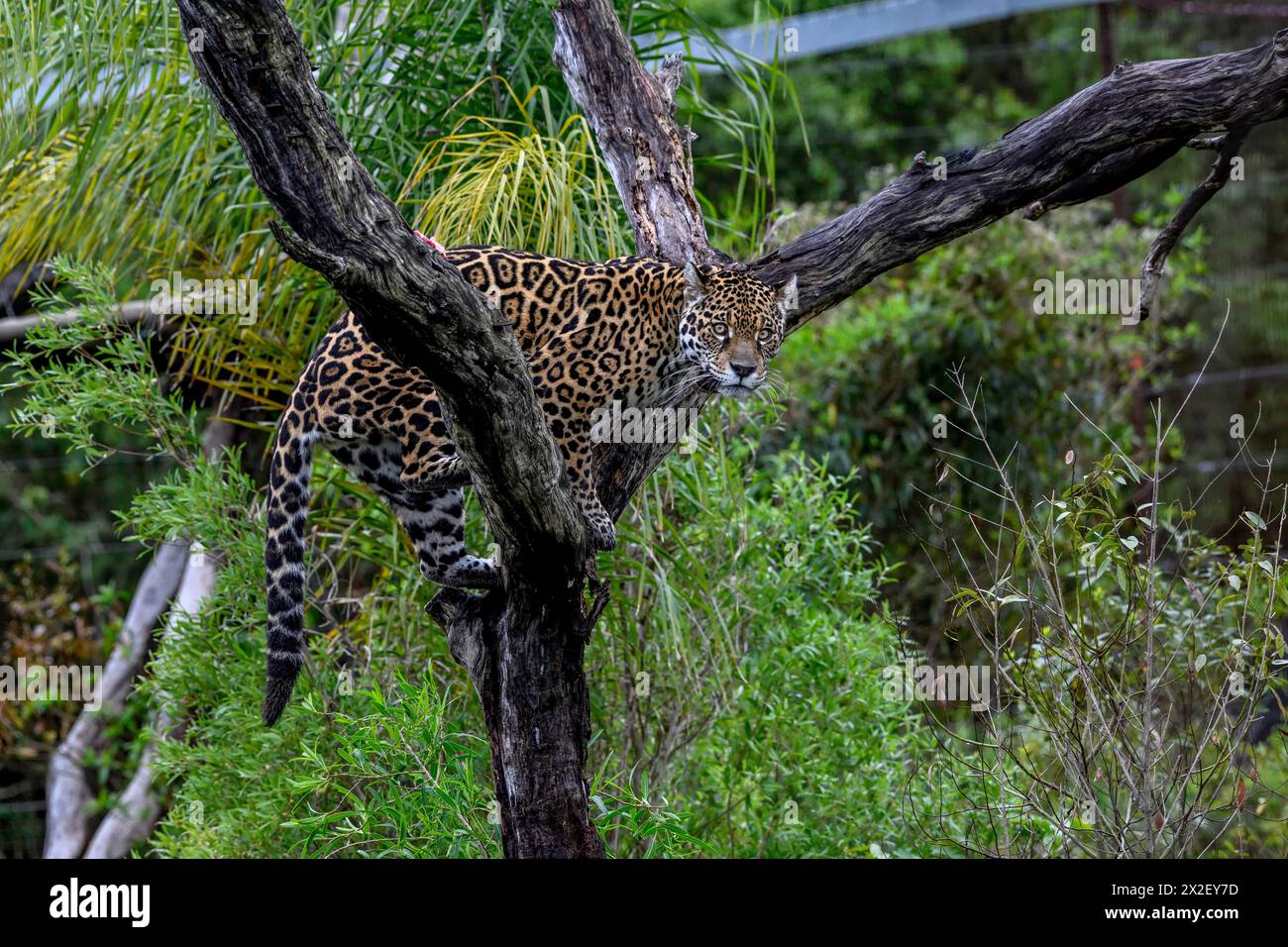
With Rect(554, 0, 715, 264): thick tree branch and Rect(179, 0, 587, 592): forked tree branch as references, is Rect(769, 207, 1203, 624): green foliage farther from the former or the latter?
Rect(179, 0, 587, 592): forked tree branch

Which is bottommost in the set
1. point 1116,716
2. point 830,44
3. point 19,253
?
point 1116,716

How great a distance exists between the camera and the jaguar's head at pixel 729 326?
12.1 feet

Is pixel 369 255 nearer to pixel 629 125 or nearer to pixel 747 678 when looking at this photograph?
pixel 629 125

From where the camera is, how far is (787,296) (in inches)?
150

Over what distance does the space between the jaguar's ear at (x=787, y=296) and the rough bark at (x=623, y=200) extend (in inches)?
3.2

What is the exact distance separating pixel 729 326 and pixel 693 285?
0.53 ft

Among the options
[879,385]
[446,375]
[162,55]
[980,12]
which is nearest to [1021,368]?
[879,385]

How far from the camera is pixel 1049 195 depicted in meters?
3.85

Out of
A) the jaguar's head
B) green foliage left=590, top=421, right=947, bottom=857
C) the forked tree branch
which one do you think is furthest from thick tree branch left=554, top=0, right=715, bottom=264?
the forked tree branch

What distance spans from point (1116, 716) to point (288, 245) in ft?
6.99

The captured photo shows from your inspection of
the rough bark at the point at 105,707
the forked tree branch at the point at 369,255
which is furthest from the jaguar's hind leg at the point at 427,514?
the rough bark at the point at 105,707

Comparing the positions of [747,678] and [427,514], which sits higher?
[427,514]

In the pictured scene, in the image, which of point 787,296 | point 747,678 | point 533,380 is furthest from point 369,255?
point 747,678
